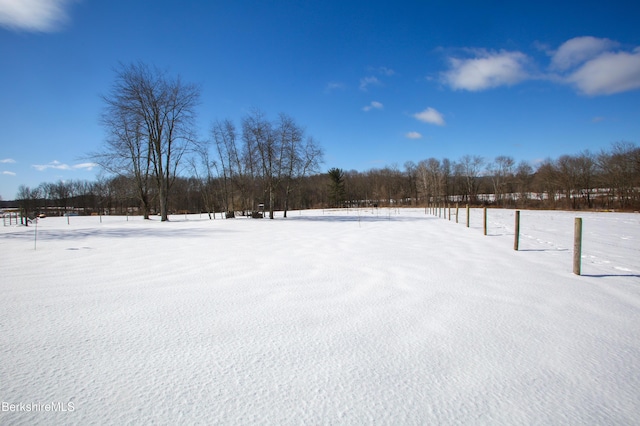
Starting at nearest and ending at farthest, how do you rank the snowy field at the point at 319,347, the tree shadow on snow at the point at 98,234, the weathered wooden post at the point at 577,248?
1. the snowy field at the point at 319,347
2. the weathered wooden post at the point at 577,248
3. the tree shadow on snow at the point at 98,234

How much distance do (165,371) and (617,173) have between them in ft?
160

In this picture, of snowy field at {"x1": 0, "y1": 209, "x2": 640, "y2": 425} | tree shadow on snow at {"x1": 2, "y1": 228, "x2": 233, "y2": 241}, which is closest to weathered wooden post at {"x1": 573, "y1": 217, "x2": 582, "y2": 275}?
snowy field at {"x1": 0, "y1": 209, "x2": 640, "y2": 425}

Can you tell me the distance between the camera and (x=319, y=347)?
2.48 metres

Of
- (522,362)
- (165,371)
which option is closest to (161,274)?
(165,371)

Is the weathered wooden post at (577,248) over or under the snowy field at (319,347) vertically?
over

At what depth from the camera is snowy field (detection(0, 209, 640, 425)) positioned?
175 centimetres

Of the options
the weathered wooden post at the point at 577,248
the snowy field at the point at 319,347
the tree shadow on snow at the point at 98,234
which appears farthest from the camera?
the tree shadow on snow at the point at 98,234

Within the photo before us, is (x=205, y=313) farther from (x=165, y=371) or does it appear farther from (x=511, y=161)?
(x=511, y=161)

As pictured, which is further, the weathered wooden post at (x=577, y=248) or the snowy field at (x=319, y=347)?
the weathered wooden post at (x=577, y=248)

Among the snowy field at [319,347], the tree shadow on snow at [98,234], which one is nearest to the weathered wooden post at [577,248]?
the snowy field at [319,347]

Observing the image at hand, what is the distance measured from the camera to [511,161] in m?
57.7

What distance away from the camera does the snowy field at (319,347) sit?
5.73 ft

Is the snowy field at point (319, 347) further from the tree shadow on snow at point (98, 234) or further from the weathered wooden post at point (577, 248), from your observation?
the tree shadow on snow at point (98, 234)

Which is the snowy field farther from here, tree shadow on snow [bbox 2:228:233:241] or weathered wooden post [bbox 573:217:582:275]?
tree shadow on snow [bbox 2:228:233:241]
